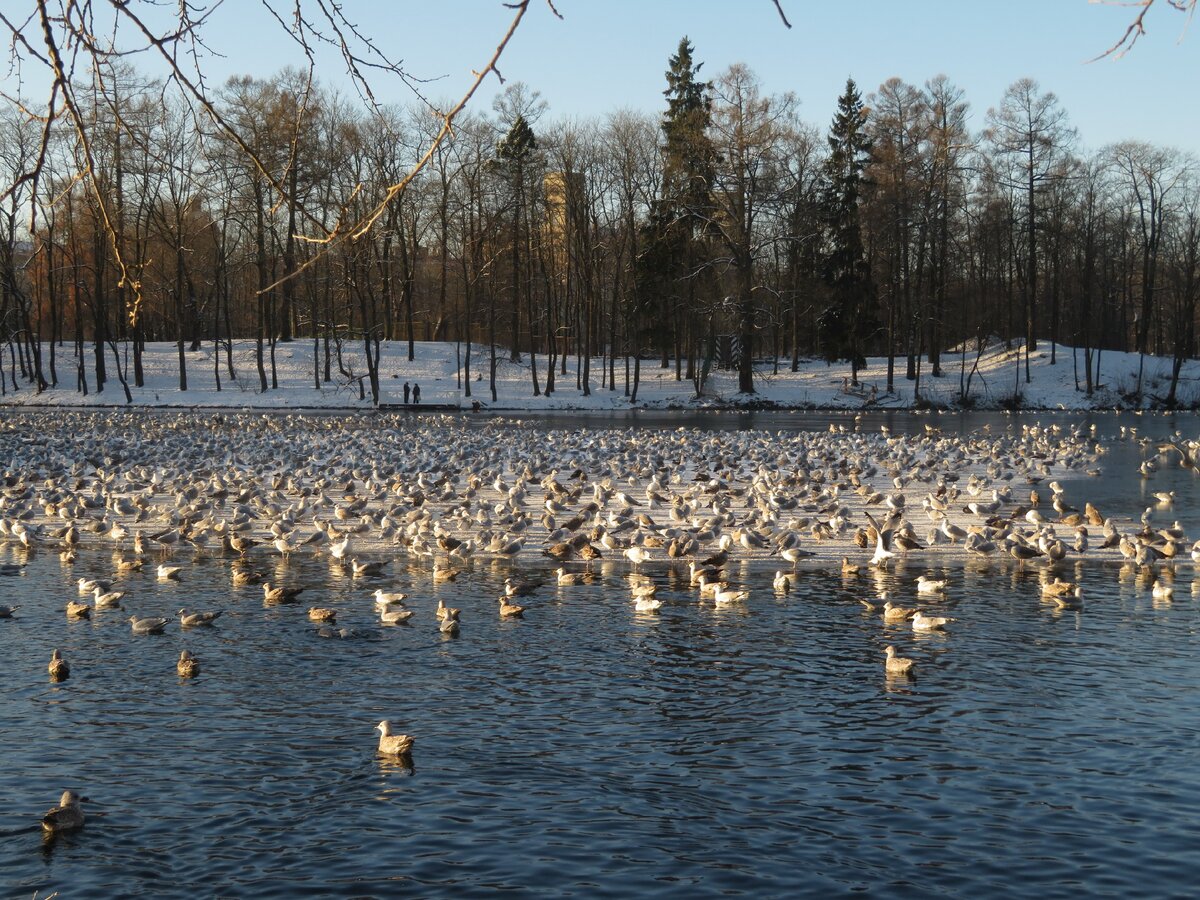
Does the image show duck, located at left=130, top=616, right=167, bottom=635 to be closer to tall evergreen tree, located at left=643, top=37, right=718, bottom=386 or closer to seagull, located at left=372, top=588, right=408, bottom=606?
seagull, located at left=372, top=588, right=408, bottom=606

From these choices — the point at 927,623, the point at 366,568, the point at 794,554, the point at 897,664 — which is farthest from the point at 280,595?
the point at 927,623

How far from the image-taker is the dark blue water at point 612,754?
677cm

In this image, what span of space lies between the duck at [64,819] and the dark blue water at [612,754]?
0.27 ft

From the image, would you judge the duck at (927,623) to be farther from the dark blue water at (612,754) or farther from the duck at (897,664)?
the duck at (897,664)

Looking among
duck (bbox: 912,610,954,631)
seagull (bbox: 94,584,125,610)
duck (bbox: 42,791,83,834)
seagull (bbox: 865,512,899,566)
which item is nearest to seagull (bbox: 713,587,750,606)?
duck (bbox: 912,610,954,631)

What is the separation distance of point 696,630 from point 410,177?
969cm

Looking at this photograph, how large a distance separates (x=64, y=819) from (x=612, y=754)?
3667 millimetres

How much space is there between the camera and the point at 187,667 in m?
10.3

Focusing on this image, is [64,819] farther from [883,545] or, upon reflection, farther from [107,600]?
[883,545]

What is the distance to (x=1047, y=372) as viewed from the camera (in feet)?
210

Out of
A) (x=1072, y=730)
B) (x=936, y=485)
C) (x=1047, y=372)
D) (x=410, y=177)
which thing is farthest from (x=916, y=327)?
(x=410, y=177)

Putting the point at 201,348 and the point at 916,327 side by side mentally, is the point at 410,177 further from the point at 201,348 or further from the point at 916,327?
the point at 201,348

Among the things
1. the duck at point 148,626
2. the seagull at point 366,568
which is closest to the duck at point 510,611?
the seagull at point 366,568

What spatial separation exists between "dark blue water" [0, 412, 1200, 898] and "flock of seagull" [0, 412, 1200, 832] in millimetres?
410
